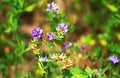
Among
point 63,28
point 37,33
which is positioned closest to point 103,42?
point 63,28

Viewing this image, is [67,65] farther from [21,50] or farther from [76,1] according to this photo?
[76,1]

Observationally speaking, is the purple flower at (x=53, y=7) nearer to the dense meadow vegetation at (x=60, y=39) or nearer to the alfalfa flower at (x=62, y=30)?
the dense meadow vegetation at (x=60, y=39)

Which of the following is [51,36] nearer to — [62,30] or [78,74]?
[62,30]

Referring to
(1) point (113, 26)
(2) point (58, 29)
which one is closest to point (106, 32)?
(1) point (113, 26)

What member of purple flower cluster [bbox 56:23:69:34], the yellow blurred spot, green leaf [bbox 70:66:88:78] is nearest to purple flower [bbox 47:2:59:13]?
purple flower cluster [bbox 56:23:69:34]

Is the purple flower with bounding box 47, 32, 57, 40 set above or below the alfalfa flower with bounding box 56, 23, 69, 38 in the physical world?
below

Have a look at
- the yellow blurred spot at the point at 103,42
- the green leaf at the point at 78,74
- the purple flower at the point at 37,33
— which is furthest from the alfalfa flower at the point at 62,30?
the yellow blurred spot at the point at 103,42

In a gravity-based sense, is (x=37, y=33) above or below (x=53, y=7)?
below

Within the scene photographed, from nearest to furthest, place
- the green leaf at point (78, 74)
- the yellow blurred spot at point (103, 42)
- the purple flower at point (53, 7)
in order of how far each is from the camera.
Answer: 1. the green leaf at point (78, 74)
2. the purple flower at point (53, 7)
3. the yellow blurred spot at point (103, 42)

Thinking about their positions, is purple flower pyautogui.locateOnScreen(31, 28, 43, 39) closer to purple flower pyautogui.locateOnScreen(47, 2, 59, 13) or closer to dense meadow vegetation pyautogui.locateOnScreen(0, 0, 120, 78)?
dense meadow vegetation pyautogui.locateOnScreen(0, 0, 120, 78)
